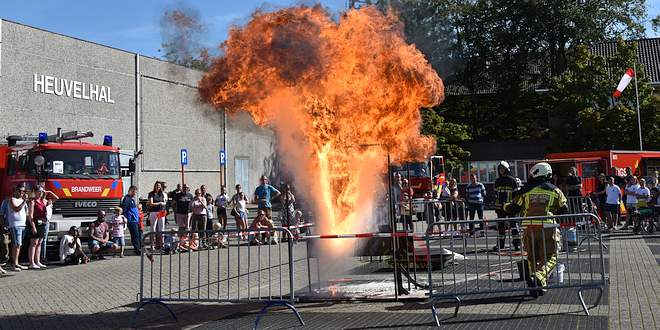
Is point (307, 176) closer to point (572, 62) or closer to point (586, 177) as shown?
point (586, 177)

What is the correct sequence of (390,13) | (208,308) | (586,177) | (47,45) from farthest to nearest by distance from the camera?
(47,45) < (586,177) < (390,13) < (208,308)

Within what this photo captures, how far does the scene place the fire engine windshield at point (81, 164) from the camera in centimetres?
1602

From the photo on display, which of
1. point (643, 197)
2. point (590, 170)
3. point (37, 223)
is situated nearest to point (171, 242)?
point (37, 223)

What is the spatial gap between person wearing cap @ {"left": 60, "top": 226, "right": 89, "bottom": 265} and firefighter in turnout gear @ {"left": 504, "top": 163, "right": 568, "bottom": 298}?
10214mm

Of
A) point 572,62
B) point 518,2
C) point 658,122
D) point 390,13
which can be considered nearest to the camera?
point 390,13

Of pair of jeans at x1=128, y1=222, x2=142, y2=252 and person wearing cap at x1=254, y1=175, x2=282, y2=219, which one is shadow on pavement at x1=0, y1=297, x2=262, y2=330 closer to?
pair of jeans at x1=128, y1=222, x2=142, y2=252

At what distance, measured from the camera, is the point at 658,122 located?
3681cm

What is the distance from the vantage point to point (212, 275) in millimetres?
11453

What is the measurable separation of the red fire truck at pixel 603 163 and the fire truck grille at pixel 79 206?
1741 cm

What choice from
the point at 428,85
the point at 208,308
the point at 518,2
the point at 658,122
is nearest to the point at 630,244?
the point at 428,85

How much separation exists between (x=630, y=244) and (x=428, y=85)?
8702 millimetres

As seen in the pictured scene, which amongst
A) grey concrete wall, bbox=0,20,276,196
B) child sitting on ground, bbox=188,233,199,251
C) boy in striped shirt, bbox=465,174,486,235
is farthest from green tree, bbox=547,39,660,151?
child sitting on ground, bbox=188,233,199,251

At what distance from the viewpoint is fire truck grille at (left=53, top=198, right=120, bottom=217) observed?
15828 millimetres

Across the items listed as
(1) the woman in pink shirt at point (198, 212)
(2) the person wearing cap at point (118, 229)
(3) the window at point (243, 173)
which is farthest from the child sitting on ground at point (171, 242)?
(3) the window at point (243, 173)
